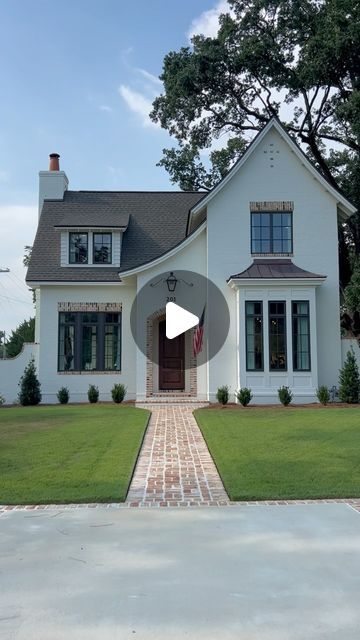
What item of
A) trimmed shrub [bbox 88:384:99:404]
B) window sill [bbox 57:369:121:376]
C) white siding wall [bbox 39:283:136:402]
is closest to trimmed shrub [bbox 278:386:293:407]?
white siding wall [bbox 39:283:136:402]

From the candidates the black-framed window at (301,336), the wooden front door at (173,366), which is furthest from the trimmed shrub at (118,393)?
the black-framed window at (301,336)

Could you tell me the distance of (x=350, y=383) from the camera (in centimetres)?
1664

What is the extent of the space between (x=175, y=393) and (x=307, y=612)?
15.0m

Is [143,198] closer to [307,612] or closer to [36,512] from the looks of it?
[36,512]

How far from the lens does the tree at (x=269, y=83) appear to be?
22.0 m

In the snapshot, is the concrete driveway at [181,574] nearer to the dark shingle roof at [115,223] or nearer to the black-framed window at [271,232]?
the black-framed window at [271,232]

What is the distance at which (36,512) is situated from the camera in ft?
20.3

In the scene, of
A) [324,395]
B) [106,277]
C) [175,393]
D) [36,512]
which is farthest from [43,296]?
[36,512]

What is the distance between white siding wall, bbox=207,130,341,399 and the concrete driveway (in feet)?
39.6

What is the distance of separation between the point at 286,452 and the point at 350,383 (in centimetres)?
822

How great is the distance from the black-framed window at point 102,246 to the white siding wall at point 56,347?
128cm

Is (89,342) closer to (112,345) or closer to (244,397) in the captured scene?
(112,345)

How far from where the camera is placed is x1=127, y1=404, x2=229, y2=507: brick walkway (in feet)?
22.2

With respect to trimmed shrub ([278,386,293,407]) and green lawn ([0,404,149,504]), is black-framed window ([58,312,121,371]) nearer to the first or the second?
green lawn ([0,404,149,504])
